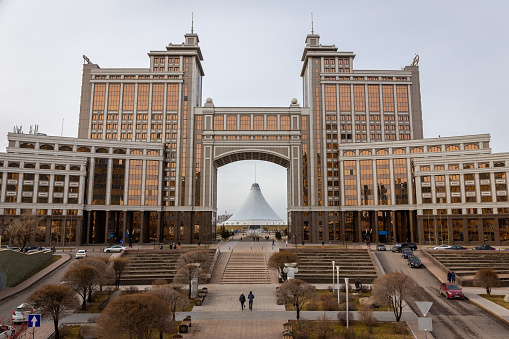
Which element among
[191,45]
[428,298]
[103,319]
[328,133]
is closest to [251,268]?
[428,298]

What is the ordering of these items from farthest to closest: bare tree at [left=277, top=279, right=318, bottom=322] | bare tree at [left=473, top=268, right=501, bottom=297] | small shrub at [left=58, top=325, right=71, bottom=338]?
bare tree at [left=473, top=268, right=501, bottom=297], bare tree at [left=277, top=279, right=318, bottom=322], small shrub at [left=58, top=325, right=71, bottom=338]

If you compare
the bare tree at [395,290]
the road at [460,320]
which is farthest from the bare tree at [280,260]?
the bare tree at [395,290]

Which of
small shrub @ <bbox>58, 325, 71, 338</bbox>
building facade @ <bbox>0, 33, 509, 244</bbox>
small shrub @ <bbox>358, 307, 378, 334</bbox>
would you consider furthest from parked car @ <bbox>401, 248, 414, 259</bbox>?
small shrub @ <bbox>58, 325, 71, 338</bbox>

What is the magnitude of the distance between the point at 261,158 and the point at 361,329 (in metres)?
71.3

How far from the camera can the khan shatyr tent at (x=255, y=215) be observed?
7047 inches

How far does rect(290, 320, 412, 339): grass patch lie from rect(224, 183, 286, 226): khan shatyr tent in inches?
5862

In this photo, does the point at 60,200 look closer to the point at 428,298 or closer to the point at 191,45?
the point at 191,45

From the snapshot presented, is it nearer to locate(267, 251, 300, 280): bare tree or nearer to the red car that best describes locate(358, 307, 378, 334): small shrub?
the red car

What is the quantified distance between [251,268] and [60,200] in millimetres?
50047

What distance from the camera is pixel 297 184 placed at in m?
89.6

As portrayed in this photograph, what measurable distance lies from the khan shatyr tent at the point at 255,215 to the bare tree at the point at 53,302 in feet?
499

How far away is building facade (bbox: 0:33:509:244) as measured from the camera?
77.1 m

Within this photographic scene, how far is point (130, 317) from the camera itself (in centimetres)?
1881

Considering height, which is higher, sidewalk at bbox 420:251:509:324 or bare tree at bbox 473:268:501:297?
bare tree at bbox 473:268:501:297
